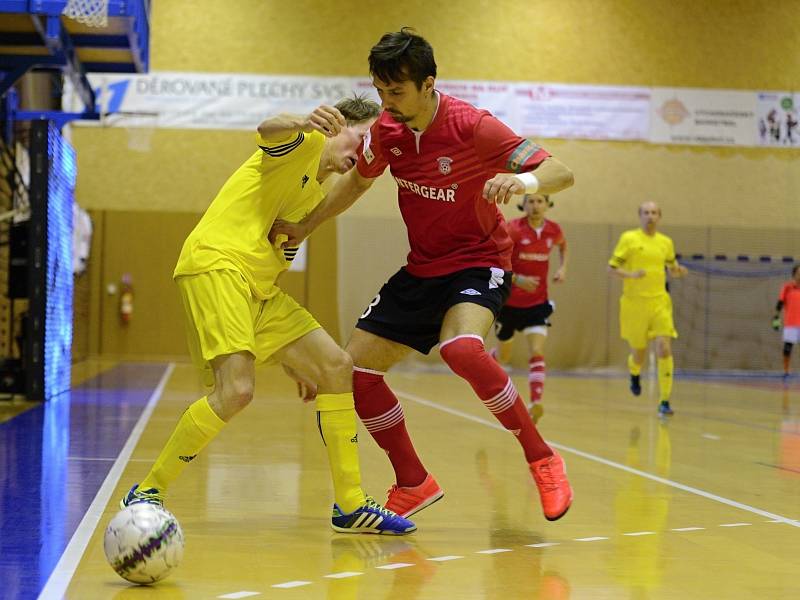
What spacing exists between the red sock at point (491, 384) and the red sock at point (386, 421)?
42 cm

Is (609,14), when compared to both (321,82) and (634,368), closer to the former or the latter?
(321,82)

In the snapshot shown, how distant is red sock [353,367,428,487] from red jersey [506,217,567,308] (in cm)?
538

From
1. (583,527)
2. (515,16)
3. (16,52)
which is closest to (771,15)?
(515,16)

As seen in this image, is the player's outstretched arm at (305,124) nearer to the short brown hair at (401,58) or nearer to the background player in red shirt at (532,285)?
the short brown hair at (401,58)

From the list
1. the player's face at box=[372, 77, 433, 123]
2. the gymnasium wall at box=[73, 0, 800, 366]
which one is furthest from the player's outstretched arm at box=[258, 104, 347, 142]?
the gymnasium wall at box=[73, 0, 800, 366]

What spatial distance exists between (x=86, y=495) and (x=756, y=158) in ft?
62.0

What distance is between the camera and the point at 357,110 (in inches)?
189

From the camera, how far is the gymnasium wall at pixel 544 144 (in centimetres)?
2080

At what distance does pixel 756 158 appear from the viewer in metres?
21.9

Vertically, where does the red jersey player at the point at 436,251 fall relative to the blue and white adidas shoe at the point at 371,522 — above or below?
above

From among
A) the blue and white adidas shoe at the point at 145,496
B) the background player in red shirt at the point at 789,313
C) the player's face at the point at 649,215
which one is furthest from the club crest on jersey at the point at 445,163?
the background player in red shirt at the point at 789,313

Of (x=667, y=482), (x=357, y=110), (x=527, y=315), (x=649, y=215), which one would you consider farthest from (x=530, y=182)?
(x=649, y=215)

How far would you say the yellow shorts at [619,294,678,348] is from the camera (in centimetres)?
1166

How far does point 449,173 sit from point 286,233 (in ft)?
2.37
